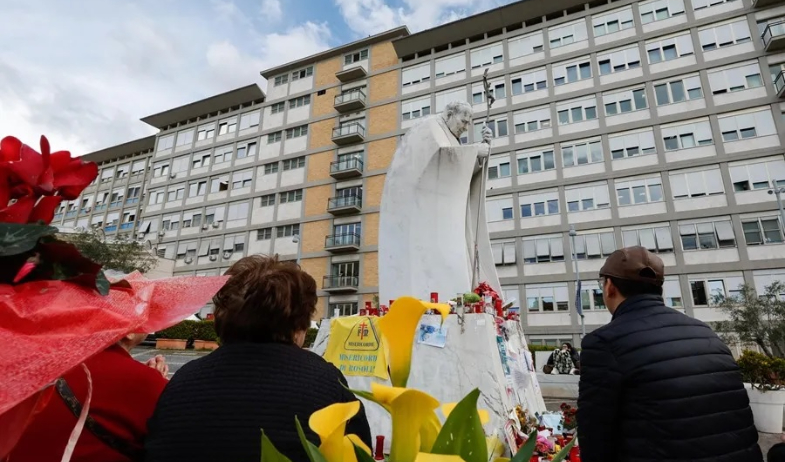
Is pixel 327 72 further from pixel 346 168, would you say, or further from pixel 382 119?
pixel 346 168

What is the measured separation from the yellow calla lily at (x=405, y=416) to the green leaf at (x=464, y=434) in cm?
4

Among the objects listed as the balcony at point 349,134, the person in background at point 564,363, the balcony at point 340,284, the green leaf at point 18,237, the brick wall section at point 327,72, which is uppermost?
the brick wall section at point 327,72

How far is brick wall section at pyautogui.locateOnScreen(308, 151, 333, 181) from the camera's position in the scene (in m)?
33.4

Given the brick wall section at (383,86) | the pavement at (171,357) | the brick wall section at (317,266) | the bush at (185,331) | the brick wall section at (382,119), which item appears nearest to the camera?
the pavement at (171,357)

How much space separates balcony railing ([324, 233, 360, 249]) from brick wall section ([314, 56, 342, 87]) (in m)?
13.4

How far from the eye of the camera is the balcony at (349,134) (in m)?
32.6

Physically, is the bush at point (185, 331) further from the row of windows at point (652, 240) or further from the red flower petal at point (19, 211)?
the red flower petal at point (19, 211)

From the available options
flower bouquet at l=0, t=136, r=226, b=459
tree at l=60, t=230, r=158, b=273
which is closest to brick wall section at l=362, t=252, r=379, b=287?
tree at l=60, t=230, r=158, b=273

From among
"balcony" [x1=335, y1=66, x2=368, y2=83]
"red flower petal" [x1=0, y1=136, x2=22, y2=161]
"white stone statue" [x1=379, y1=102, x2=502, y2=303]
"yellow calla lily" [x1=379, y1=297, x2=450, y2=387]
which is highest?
"balcony" [x1=335, y1=66, x2=368, y2=83]

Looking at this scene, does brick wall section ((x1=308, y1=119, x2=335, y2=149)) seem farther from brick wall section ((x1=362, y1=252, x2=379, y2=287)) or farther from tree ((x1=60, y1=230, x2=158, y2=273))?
tree ((x1=60, y1=230, x2=158, y2=273))

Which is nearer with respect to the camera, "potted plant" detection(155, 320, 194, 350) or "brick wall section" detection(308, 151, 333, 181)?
"potted plant" detection(155, 320, 194, 350)

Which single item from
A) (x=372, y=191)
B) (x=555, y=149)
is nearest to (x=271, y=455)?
(x=555, y=149)

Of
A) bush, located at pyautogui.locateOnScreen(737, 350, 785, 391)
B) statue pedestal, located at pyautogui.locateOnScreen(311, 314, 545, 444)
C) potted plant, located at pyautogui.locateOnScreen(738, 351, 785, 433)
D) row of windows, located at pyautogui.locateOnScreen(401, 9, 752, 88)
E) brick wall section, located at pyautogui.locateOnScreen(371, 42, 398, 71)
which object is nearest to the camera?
statue pedestal, located at pyautogui.locateOnScreen(311, 314, 545, 444)

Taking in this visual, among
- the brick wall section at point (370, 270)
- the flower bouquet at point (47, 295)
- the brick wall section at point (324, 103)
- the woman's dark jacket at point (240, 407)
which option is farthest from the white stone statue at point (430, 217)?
the brick wall section at point (324, 103)
